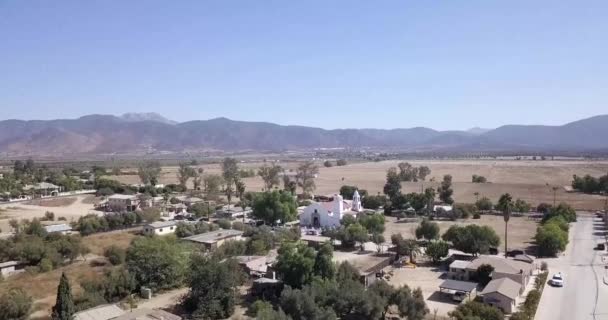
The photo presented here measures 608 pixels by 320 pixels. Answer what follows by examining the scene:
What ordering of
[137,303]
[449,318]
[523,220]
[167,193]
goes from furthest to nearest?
[167,193], [523,220], [137,303], [449,318]

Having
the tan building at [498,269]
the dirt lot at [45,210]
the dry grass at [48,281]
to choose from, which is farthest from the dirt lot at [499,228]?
the dirt lot at [45,210]

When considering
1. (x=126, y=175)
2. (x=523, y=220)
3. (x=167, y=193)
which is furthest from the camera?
(x=126, y=175)

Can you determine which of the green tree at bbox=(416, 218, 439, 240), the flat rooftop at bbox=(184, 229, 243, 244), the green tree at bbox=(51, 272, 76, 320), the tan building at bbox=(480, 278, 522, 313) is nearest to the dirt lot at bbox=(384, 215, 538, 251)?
the green tree at bbox=(416, 218, 439, 240)

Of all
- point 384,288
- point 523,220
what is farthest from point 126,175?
point 384,288

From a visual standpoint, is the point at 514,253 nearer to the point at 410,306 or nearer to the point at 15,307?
the point at 410,306

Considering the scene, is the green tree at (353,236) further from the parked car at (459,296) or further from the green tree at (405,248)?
the parked car at (459,296)

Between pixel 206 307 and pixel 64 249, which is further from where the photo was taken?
pixel 64 249

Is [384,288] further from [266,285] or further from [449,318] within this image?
[266,285]
